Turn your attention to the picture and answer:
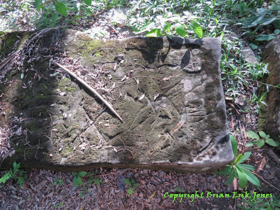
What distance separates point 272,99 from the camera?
7.21ft

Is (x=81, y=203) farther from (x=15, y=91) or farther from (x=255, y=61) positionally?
(x=255, y=61)

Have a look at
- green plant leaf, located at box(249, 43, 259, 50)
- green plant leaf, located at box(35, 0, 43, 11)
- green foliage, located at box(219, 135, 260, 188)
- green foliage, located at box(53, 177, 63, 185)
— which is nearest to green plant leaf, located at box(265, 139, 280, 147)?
green foliage, located at box(219, 135, 260, 188)

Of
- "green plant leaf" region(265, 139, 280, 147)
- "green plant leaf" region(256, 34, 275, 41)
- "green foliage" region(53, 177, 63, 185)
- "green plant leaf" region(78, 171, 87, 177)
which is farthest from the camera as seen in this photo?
"green plant leaf" region(256, 34, 275, 41)

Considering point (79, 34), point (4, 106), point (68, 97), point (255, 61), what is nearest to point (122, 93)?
point (68, 97)

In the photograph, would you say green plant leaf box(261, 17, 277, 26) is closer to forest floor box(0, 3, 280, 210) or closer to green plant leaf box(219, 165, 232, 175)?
forest floor box(0, 3, 280, 210)

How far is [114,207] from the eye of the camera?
2.18 m

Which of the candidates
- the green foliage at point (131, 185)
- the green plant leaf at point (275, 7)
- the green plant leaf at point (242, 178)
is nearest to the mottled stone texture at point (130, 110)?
the green plant leaf at point (242, 178)

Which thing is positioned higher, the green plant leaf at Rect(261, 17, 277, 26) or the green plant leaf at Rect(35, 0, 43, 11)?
the green plant leaf at Rect(261, 17, 277, 26)

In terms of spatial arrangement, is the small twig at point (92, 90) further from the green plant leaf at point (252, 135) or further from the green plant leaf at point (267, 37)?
the green plant leaf at point (267, 37)

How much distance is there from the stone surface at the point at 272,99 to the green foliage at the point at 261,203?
72 cm

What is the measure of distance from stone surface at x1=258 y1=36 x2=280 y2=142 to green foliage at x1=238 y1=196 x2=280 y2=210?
2.36 ft

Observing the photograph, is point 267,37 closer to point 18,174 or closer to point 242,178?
point 242,178

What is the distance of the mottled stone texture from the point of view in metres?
1.91

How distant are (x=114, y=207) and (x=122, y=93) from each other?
1459mm
